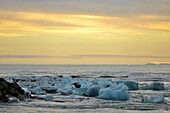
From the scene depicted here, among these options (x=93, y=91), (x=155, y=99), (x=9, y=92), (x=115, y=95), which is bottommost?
(x=155, y=99)

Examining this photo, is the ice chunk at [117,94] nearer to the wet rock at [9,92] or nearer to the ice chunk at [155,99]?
the ice chunk at [155,99]

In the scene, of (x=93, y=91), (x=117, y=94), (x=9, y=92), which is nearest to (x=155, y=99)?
(x=117, y=94)

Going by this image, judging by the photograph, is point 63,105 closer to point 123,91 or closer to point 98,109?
point 98,109

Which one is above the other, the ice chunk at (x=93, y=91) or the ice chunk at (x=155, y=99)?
the ice chunk at (x=93, y=91)

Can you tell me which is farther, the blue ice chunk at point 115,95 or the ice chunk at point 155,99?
the blue ice chunk at point 115,95

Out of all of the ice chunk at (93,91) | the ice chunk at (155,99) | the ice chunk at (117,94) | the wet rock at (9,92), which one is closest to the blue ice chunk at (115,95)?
the ice chunk at (117,94)

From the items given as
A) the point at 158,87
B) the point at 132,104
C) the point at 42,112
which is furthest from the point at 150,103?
the point at 158,87

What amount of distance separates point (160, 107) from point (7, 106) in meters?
6.48

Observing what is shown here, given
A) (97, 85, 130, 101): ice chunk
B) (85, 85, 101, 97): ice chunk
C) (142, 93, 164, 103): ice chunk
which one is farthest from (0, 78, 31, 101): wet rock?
(142, 93, 164, 103): ice chunk

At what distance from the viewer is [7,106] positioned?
480 inches

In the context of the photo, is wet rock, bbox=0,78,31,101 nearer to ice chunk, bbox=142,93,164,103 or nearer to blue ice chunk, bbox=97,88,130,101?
blue ice chunk, bbox=97,88,130,101

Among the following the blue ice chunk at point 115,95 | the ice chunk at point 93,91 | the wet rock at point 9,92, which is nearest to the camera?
the wet rock at point 9,92

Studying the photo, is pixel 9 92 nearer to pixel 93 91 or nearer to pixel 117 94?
pixel 93 91

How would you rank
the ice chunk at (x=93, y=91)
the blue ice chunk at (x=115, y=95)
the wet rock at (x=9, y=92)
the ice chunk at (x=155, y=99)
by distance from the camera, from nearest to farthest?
the wet rock at (x=9, y=92) → the ice chunk at (x=155, y=99) → the blue ice chunk at (x=115, y=95) → the ice chunk at (x=93, y=91)
